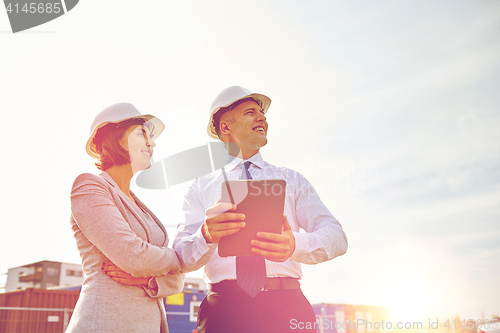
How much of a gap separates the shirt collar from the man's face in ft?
0.28

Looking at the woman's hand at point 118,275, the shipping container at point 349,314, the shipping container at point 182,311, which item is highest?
the woman's hand at point 118,275

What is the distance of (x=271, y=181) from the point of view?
2439mm

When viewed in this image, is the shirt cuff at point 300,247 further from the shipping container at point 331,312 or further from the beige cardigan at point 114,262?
the shipping container at point 331,312

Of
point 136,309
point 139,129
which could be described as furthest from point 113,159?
point 136,309

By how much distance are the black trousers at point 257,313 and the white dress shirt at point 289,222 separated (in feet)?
0.55

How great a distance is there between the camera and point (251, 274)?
2.84 meters

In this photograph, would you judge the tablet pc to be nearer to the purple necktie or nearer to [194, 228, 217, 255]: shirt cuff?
[194, 228, 217, 255]: shirt cuff

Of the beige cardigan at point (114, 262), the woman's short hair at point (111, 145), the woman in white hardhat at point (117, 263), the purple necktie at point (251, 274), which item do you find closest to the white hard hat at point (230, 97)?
the woman's short hair at point (111, 145)

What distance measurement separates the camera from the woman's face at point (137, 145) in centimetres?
347

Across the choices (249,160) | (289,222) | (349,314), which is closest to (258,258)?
(289,222)

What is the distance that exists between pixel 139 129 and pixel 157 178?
1113 mm

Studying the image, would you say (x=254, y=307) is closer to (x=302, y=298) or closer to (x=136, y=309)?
(x=302, y=298)

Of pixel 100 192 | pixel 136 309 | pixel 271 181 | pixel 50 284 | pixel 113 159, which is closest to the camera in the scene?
pixel 271 181

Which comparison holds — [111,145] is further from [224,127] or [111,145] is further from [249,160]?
[249,160]
